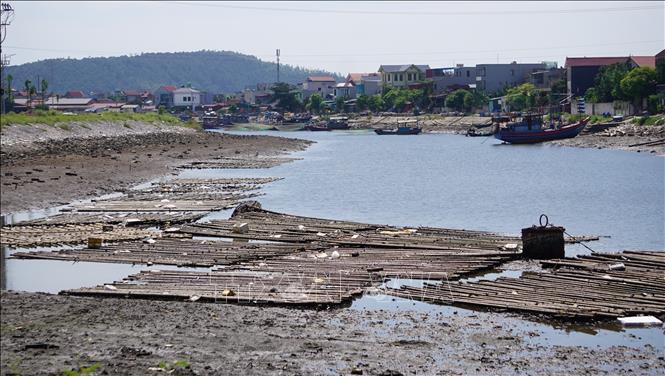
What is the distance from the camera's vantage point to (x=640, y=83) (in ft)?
269

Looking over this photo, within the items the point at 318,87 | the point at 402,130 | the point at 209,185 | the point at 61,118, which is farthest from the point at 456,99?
the point at 209,185

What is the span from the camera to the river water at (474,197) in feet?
64.5

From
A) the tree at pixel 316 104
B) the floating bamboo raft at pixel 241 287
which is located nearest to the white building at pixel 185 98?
the tree at pixel 316 104

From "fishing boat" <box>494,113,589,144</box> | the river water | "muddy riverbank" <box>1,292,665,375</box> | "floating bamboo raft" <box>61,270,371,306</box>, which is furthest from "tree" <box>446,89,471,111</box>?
"muddy riverbank" <box>1,292,665,375</box>

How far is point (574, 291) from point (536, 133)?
239ft

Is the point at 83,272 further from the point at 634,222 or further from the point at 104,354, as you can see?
the point at 634,222

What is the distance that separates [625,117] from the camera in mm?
84625

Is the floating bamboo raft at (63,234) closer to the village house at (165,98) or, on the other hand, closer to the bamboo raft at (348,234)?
the bamboo raft at (348,234)

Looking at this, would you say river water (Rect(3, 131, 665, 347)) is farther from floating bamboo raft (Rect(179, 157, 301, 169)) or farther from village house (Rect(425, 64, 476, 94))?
village house (Rect(425, 64, 476, 94))

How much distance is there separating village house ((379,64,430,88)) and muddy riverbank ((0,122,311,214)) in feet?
215

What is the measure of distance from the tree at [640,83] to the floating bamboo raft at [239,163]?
34.2 meters

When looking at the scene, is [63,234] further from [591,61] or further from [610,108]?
[591,61]

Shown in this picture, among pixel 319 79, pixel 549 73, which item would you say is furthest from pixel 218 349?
pixel 319 79

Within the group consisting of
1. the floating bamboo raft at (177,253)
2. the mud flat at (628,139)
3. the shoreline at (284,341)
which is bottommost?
the shoreline at (284,341)
